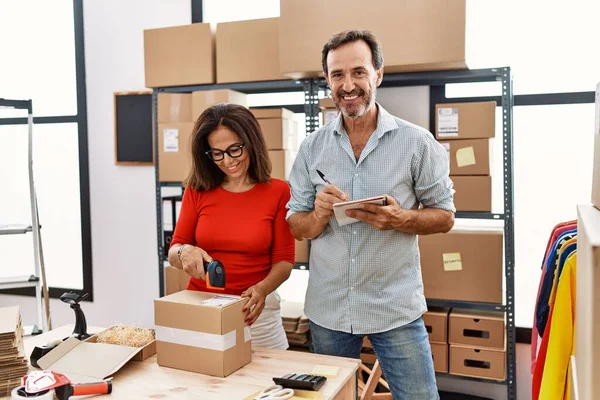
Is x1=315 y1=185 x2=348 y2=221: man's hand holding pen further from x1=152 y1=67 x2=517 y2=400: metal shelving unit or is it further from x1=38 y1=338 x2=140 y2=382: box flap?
x1=152 y1=67 x2=517 y2=400: metal shelving unit

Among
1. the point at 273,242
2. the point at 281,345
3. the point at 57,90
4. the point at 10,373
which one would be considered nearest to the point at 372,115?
the point at 273,242

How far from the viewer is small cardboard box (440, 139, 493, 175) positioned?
2.46 meters

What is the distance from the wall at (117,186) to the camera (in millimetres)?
3629

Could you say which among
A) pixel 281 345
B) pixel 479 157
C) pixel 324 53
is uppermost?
pixel 324 53

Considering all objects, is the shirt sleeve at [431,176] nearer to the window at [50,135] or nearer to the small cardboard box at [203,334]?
the small cardboard box at [203,334]

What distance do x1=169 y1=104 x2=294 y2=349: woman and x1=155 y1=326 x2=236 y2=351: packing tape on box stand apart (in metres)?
0.28

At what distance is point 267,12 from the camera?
11.2 ft

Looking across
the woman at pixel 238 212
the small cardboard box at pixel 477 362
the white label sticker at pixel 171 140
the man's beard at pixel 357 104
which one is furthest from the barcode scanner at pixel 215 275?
the white label sticker at pixel 171 140

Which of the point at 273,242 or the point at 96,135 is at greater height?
the point at 96,135

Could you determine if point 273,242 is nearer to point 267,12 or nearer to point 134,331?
point 134,331

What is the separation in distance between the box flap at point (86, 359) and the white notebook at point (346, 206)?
26.6 inches

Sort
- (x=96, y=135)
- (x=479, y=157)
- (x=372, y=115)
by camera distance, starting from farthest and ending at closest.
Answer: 1. (x=96, y=135)
2. (x=479, y=157)
3. (x=372, y=115)

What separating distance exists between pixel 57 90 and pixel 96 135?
54 centimetres

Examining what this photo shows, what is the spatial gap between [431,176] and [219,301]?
29.4 inches
